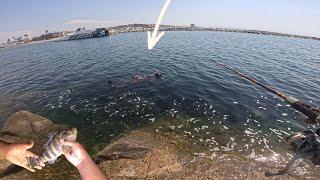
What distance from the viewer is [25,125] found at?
64.9 ft

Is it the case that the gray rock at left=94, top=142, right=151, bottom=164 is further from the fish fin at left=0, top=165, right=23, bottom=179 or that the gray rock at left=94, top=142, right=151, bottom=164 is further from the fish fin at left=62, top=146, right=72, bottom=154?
the fish fin at left=62, top=146, right=72, bottom=154

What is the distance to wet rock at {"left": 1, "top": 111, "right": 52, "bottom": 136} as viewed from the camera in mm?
19297

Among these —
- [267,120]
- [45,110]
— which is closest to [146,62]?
[45,110]

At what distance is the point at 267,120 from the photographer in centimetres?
2189

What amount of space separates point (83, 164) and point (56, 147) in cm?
88

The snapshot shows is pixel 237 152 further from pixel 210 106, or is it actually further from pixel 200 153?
pixel 210 106

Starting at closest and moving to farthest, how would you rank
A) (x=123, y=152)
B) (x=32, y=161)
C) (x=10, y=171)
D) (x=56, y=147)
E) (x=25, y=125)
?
(x=56, y=147) → (x=32, y=161) → (x=10, y=171) → (x=123, y=152) → (x=25, y=125)

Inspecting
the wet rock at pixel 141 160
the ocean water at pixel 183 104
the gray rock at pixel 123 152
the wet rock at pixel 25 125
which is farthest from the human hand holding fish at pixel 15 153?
the wet rock at pixel 25 125

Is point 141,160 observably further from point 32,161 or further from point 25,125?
point 32,161

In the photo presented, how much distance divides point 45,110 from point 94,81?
37.2 feet

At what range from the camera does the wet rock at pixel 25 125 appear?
63.3 ft

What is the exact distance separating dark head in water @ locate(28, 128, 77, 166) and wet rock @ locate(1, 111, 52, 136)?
16.2 meters

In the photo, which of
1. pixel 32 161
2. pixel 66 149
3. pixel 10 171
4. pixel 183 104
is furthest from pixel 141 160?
pixel 66 149

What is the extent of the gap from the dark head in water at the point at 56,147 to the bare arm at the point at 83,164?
113 millimetres
